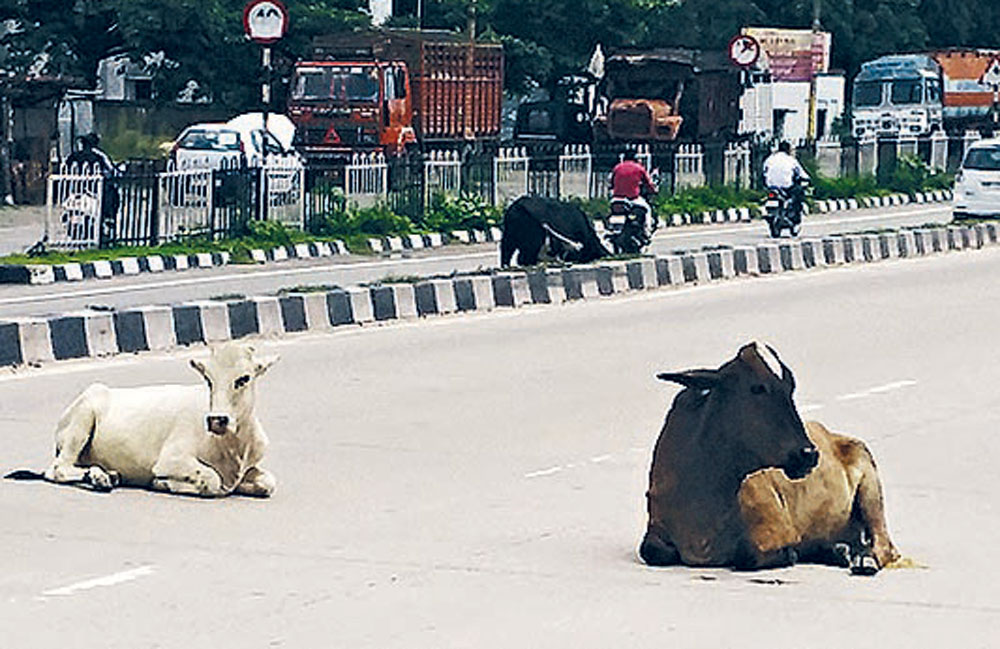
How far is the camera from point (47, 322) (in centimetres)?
1719

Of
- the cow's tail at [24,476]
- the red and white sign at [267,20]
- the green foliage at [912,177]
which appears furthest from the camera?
the green foliage at [912,177]

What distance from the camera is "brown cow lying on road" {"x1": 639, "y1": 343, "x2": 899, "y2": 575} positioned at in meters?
8.86

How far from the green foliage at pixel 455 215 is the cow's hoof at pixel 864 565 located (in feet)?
83.7

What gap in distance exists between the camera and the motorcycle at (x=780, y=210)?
35250 millimetres

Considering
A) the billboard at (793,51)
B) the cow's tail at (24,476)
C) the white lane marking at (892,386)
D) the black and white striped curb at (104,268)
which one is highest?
the billboard at (793,51)

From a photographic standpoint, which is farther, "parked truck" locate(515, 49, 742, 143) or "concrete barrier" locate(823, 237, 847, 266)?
"parked truck" locate(515, 49, 742, 143)

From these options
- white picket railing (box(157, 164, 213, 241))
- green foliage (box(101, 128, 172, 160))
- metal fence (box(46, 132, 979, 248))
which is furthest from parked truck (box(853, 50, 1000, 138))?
white picket railing (box(157, 164, 213, 241))

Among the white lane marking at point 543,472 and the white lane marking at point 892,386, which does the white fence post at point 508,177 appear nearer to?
the white lane marking at point 892,386

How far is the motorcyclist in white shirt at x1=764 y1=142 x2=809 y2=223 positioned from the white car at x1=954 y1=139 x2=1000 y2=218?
4.54 meters

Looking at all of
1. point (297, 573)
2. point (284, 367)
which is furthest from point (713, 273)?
point (297, 573)

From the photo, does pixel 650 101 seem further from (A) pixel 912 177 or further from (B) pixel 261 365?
(B) pixel 261 365

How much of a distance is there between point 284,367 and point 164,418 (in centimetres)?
632

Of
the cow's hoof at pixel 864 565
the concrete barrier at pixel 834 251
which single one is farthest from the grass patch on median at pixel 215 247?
the cow's hoof at pixel 864 565

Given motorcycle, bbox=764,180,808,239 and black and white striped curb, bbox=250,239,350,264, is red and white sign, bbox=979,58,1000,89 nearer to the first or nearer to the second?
motorcycle, bbox=764,180,808,239
